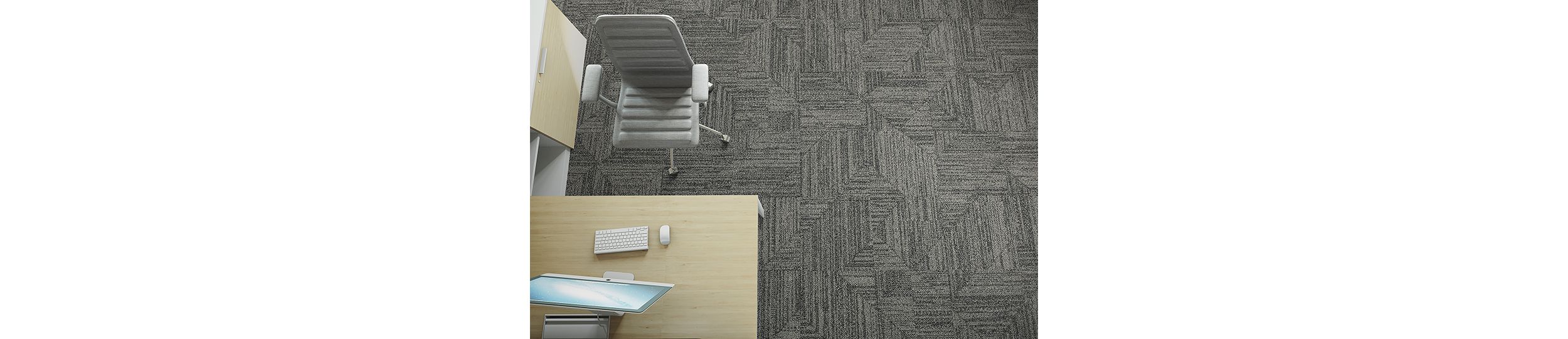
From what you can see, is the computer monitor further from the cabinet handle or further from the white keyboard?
the cabinet handle

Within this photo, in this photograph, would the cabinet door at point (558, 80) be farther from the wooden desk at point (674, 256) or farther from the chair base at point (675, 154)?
the chair base at point (675, 154)

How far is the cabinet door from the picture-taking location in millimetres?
1973

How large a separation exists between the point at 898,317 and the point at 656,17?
138 centimetres

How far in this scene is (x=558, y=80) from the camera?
6.91 ft

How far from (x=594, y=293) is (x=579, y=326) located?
210 mm

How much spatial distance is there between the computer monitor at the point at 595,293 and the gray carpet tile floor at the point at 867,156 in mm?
850

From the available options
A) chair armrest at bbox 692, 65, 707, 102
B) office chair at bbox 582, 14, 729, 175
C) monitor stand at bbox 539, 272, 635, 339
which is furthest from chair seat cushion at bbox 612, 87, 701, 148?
monitor stand at bbox 539, 272, 635, 339

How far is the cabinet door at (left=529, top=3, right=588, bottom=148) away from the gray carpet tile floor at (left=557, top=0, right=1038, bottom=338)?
0.41m

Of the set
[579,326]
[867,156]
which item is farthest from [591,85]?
[867,156]

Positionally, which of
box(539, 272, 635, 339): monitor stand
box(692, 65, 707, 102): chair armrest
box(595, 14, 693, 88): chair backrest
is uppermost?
box(595, 14, 693, 88): chair backrest

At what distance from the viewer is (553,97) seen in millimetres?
2072

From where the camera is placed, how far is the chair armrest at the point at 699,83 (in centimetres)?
208

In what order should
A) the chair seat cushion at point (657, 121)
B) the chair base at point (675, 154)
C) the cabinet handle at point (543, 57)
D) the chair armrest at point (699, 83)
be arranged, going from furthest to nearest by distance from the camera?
the chair base at point (675, 154) < the chair seat cushion at point (657, 121) < the chair armrest at point (699, 83) < the cabinet handle at point (543, 57)

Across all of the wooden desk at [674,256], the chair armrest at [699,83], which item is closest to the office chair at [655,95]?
the chair armrest at [699,83]
